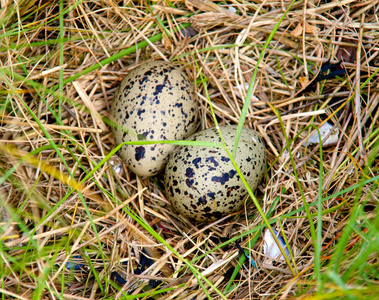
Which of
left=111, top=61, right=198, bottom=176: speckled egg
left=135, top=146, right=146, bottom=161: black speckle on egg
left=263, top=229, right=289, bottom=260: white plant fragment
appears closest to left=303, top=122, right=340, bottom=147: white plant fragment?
left=263, top=229, right=289, bottom=260: white plant fragment

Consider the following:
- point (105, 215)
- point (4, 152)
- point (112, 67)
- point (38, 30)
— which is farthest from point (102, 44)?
point (105, 215)

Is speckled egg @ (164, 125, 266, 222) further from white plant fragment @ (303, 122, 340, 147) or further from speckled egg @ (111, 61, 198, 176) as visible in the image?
white plant fragment @ (303, 122, 340, 147)

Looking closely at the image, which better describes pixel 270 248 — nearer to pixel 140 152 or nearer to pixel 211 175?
pixel 211 175

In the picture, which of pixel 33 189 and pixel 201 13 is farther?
pixel 201 13

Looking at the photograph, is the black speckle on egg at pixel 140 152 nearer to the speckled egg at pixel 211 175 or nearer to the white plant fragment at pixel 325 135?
the speckled egg at pixel 211 175

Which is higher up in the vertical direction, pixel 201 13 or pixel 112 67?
pixel 201 13

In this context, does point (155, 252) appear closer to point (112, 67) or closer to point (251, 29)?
point (112, 67)
